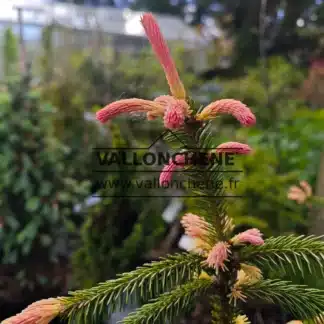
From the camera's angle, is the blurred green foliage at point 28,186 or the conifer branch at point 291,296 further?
the blurred green foliage at point 28,186

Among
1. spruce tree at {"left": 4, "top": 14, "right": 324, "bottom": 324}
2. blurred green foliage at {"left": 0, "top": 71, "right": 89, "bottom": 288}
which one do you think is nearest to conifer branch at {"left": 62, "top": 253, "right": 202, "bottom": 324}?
spruce tree at {"left": 4, "top": 14, "right": 324, "bottom": 324}

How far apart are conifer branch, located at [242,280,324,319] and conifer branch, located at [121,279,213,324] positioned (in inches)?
1.9

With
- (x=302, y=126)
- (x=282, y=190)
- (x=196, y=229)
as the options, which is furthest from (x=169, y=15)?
(x=196, y=229)

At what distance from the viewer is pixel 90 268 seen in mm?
934

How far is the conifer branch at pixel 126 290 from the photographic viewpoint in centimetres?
37

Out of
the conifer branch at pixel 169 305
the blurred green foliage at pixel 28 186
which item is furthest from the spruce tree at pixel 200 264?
the blurred green foliage at pixel 28 186

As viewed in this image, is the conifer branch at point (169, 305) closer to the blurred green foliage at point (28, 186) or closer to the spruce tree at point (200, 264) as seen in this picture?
the spruce tree at point (200, 264)

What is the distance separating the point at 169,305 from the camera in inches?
15.1

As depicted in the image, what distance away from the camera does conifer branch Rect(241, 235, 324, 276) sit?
38 cm

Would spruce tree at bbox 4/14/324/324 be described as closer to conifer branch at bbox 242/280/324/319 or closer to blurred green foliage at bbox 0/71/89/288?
conifer branch at bbox 242/280/324/319

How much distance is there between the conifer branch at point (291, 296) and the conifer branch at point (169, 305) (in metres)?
0.05

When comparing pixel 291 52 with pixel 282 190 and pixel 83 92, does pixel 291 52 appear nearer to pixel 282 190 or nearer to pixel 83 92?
pixel 83 92

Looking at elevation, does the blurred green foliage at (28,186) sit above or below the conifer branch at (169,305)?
above

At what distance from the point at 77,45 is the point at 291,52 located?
1.20 m
